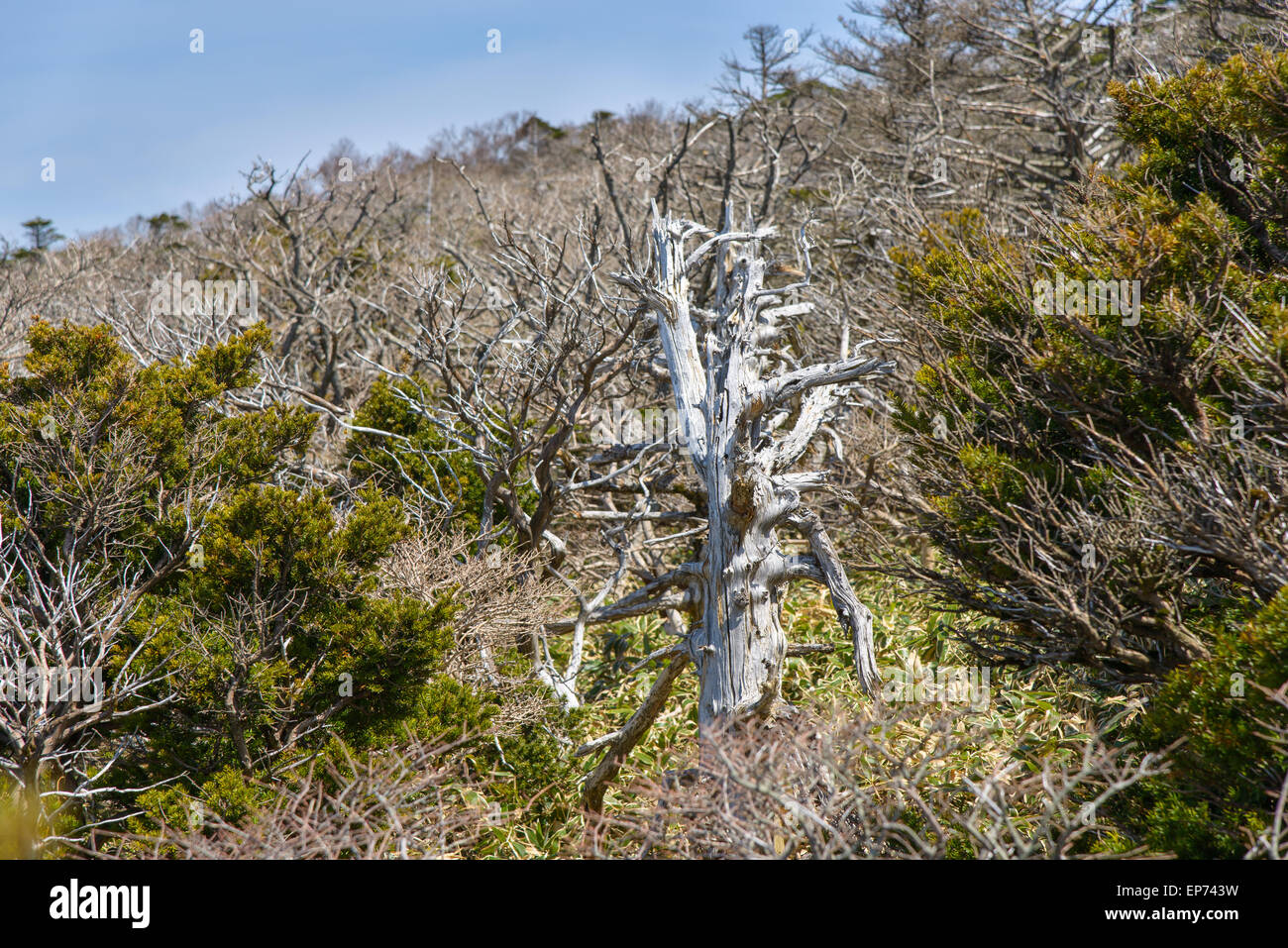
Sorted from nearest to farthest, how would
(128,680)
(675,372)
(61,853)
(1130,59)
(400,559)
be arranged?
(61,853) < (128,680) < (675,372) < (400,559) < (1130,59)

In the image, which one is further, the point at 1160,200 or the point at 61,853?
the point at 1160,200

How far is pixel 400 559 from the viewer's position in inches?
308

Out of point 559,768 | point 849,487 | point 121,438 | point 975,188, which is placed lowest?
point 559,768

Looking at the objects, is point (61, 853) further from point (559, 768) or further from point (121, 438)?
point (559, 768)

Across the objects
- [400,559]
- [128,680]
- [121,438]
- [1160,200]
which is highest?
[1160,200]

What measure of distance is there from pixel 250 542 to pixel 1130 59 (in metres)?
12.4

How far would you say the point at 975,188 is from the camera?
1224 cm

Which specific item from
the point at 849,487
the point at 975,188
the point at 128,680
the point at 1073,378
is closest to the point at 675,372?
the point at 849,487

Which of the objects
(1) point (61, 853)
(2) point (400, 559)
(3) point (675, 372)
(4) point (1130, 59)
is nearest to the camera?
(1) point (61, 853)

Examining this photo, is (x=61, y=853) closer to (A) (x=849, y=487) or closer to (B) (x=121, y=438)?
(B) (x=121, y=438)

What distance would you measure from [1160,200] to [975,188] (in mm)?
5981

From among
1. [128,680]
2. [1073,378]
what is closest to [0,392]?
[128,680]

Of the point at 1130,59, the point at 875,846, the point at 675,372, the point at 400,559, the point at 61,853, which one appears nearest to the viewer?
the point at 875,846

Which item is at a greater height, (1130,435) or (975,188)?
(975,188)
